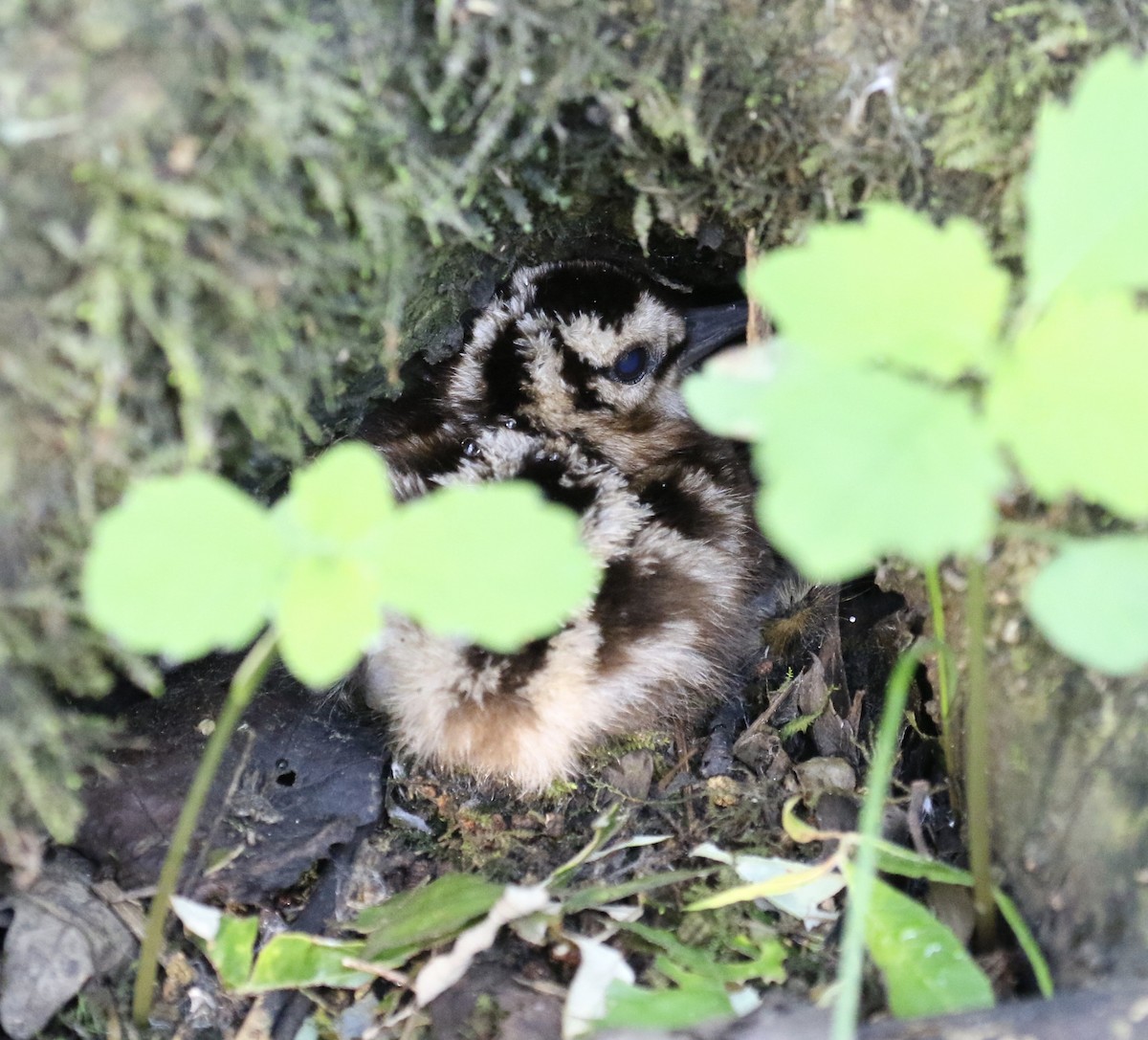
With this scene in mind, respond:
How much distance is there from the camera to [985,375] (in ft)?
3.82

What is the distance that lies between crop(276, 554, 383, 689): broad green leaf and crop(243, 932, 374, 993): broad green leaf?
730mm

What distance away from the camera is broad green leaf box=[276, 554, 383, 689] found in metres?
1.11

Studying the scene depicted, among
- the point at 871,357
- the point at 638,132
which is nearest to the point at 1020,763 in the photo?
the point at 871,357

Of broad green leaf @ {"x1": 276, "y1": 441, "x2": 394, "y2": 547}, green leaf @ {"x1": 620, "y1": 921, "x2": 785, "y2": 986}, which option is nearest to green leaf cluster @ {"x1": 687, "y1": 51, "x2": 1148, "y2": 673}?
broad green leaf @ {"x1": 276, "y1": 441, "x2": 394, "y2": 547}

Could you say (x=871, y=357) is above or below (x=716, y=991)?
above

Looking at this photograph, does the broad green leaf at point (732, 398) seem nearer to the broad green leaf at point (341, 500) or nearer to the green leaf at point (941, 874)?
the broad green leaf at point (341, 500)

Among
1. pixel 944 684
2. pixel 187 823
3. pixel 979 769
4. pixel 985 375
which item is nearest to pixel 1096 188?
pixel 985 375

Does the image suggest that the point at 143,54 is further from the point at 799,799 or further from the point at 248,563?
the point at 799,799

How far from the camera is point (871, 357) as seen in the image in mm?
1242

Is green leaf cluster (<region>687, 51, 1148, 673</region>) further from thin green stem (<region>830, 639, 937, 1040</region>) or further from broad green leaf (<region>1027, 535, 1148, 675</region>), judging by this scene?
thin green stem (<region>830, 639, 937, 1040</region>)

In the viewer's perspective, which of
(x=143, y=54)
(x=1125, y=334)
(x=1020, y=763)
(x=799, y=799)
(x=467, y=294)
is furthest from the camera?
(x=467, y=294)

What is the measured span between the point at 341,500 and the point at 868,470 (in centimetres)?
57

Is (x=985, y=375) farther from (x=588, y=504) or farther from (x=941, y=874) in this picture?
(x=588, y=504)

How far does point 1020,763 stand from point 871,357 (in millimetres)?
745
